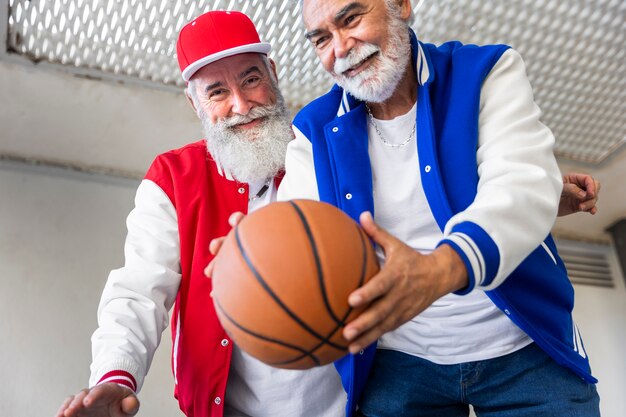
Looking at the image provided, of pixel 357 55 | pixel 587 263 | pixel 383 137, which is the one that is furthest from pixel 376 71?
pixel 587 263

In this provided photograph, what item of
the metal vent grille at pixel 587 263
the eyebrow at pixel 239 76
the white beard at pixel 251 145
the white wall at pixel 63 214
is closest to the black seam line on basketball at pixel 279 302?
the white beard at pixel 251 145

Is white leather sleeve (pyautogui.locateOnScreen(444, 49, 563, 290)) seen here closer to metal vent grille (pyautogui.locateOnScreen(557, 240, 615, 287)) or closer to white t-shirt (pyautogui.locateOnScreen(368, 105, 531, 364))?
white t-shirt (pyautogui.locateOnScreen(368, 105, 531, 364))

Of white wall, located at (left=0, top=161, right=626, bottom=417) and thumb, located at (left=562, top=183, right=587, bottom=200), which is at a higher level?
thumb, located at (left=562, top=183, right=587, bottom=200)

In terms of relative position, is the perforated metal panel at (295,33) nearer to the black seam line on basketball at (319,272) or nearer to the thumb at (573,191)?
the thumb at (573,191)

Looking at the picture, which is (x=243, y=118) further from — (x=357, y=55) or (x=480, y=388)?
(x=480, y=388)

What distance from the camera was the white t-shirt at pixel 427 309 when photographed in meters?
1.69

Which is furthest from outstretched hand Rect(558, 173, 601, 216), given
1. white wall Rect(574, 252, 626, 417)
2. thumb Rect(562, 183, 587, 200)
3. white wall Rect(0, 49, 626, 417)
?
white wall Rect(574, 252, 626, 417)

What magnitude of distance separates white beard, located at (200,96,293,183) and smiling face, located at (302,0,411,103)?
0.40 metres

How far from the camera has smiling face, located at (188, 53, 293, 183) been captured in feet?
7.22

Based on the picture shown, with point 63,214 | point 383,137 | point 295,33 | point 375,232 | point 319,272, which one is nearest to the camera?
point 319,272

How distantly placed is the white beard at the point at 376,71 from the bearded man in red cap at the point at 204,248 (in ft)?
1.45

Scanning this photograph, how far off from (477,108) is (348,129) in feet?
1.09

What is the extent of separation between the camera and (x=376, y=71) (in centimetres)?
182

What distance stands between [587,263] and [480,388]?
2650 mm
